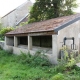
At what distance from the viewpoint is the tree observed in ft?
Result: 84.3

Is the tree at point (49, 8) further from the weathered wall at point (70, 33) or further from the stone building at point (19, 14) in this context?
the weathered wall at point (70, 33)

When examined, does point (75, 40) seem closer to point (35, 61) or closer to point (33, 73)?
point (35, 61)

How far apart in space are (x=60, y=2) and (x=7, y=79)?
67.5 feet

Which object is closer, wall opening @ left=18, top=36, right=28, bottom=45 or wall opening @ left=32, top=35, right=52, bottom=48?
wall opening @ left=32, top=35, right=52, bottom=48

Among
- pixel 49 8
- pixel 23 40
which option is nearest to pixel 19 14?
pixel 49 8

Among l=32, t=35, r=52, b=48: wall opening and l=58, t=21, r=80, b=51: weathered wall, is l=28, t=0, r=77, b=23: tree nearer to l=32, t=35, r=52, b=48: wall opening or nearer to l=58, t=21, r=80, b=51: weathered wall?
l=32, t=35, r=52, b=48: wall opening

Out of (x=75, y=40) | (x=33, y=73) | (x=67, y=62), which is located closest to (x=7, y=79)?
(x=33, y=73)

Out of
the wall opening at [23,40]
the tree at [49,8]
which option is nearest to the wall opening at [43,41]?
the wall opening at [23,40]

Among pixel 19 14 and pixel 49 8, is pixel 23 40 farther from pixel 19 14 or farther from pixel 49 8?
pixel 19 14

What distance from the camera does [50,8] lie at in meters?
25.7

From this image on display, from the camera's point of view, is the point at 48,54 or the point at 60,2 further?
the point at 60,2

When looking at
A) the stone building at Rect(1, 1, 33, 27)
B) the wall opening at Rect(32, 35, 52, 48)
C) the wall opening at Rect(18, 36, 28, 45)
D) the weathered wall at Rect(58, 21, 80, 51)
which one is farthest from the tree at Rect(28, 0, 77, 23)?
the weathered wall at Rect(58, 21, 80, 51)

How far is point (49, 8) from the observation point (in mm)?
25812

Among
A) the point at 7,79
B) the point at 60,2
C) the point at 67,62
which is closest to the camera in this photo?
the point at 7,79
